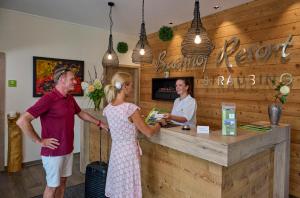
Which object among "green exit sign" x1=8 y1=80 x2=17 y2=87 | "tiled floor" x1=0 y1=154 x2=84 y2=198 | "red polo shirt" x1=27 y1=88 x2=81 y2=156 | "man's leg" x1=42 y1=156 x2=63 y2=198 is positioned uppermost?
"green exit sign" x1=8 y1=80 x2=17 y2=87

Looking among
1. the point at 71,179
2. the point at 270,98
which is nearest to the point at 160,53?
the point at 270,98

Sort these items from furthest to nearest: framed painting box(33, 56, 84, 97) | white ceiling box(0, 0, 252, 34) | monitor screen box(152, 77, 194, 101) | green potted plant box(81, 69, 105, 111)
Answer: monitor screen box(152, 77, 194, 101) < framed painting box(33, 56, 84, 97) < white ceiling box(0, 0, 252, 34) < green potted plant box(81, 69, 105, 111)

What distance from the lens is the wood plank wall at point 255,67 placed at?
3.01 meters

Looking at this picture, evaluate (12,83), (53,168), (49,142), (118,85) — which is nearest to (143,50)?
(118,85)

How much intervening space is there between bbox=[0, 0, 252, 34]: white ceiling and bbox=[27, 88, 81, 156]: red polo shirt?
213 cm

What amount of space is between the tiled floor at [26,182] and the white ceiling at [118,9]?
281 cm

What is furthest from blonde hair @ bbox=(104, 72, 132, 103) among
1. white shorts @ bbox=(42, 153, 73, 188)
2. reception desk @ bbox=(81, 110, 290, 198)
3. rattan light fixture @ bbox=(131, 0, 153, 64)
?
rattan light fixture @ bbox=(131, 0, 153, 64)

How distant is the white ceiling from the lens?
351 centimetres

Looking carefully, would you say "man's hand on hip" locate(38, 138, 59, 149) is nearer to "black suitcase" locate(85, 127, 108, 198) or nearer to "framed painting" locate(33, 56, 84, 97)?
"black suitcase" locate(85, 127, 108, 198)

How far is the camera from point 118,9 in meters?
3.79

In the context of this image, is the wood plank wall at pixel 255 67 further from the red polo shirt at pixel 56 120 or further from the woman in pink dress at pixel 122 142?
the red polo shirt at pixel 56 120

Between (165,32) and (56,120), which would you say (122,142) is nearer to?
(56,120)

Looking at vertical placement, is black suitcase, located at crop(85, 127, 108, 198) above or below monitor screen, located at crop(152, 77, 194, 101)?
below

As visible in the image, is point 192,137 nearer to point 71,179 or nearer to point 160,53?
point 71,179
